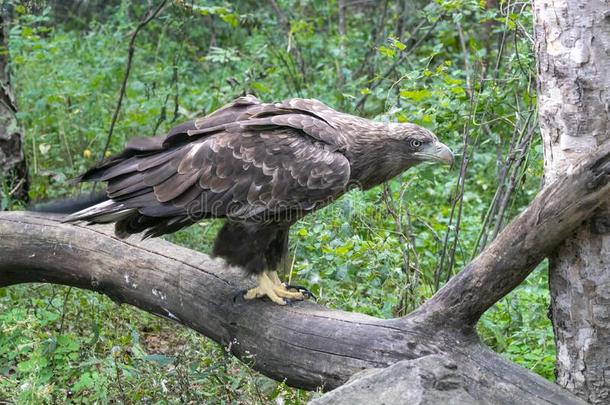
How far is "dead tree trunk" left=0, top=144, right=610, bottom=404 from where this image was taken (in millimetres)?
3631

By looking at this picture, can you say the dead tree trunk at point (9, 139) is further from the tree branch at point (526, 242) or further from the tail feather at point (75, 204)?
A: the tree branch at point (526, 242)

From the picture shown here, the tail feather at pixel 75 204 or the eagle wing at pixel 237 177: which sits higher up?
the eagle wing at pixel 237 177

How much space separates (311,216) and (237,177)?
4.30 ft

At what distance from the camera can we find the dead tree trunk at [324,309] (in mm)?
3631

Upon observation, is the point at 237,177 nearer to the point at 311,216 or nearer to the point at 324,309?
the point at 324,309

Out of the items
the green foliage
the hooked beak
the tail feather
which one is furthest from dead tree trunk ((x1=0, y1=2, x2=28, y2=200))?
the hooked beak

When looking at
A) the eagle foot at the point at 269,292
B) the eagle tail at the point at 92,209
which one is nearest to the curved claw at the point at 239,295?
the eagle foot at the point at 269,292

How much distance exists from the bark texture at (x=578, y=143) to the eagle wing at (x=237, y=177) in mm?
1194

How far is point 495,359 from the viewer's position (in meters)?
3.79

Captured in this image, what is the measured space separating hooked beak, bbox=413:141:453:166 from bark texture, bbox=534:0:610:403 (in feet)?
2.88

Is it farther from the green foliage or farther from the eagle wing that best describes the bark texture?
the eagle wing

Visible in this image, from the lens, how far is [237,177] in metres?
4.58

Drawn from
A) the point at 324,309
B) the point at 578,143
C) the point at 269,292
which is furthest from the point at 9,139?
the point at 578,143

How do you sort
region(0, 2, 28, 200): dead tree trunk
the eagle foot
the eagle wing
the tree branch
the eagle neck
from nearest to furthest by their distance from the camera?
the tree branch < the eagle wing < the eagle foot < the eagle neck < region(0, 2, 28, 200): dead tree trunk
